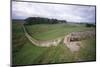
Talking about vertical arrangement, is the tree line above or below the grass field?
above

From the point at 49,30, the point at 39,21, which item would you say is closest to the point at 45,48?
the point at 49,30

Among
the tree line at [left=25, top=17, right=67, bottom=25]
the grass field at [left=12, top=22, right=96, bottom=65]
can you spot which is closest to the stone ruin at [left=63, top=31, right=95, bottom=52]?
the grass field at [left=12, top=22, right=96, bottom=65]

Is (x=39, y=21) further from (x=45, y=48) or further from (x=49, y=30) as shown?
(x=45, y=48)

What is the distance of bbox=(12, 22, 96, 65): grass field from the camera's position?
2.18 metres

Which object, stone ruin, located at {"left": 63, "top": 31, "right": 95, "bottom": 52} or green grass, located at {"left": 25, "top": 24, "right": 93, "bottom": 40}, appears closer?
green grass, located at {"left": 25, "top": 24, "right": 93, "bottom": 40}

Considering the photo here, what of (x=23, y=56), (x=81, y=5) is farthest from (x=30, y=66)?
(x=81, y=5)

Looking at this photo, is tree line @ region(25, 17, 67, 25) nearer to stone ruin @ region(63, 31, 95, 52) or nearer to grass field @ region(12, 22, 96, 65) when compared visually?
grass field @ region(12, 22, 96, 65)

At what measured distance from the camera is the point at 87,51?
8.29 ft

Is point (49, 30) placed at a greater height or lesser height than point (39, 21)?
lesser

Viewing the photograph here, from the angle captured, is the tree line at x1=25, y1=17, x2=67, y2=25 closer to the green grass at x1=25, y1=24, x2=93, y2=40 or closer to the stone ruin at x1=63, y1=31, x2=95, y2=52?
the green grass at x1=25, y1=24, x2=93, y2=40

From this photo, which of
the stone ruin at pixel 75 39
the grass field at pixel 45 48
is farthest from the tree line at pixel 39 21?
the stone ruin at pixel 75 39

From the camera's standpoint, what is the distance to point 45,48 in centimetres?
231

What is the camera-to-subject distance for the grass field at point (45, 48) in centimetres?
218

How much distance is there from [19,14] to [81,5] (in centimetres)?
90
